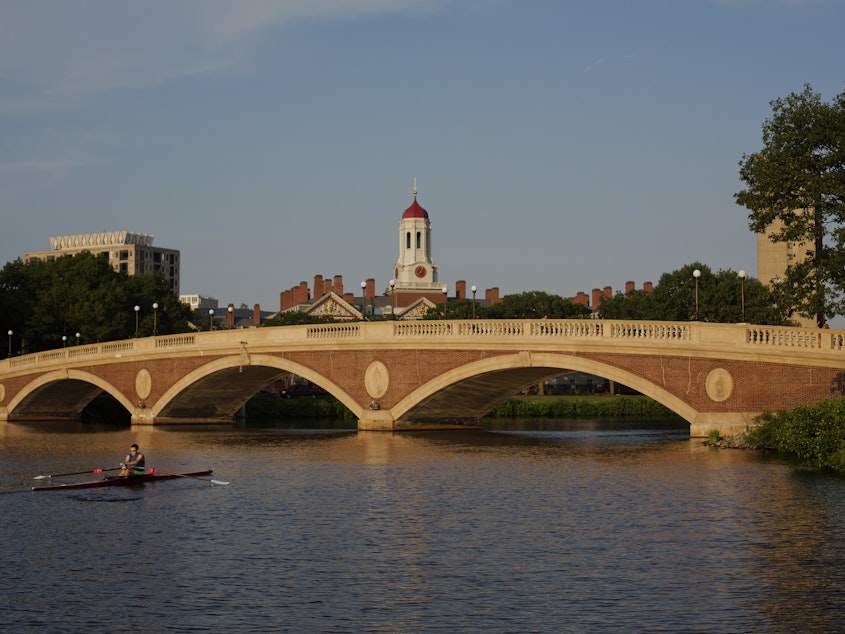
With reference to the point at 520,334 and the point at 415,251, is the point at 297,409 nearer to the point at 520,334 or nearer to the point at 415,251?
the point at 520,334

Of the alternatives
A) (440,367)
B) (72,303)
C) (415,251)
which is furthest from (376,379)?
(415,251)

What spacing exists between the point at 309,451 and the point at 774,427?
63.7 feet

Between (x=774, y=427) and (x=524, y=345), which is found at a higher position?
(x=524, y=345)

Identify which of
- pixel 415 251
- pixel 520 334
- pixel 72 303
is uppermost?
pixel 415 251

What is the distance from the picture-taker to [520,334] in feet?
173

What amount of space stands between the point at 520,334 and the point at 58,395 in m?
42.6

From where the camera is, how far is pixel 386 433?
5678 centimetres

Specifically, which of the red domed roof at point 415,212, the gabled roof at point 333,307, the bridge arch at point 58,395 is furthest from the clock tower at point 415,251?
the bridge arch at point 58,395

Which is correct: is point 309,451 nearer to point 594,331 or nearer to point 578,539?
point 594,331

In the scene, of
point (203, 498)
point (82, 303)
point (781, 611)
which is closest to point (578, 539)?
point (781, 611)

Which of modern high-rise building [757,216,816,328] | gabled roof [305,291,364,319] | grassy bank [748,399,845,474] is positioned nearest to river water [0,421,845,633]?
grassy bank [748,399,845,474]

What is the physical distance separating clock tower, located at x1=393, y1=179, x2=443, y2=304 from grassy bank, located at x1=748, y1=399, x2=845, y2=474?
415ft

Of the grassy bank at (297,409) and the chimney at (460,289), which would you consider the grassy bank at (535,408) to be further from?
the chimney at (460,289)

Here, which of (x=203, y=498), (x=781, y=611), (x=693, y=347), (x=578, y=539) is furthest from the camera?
(x=693, y=347)
